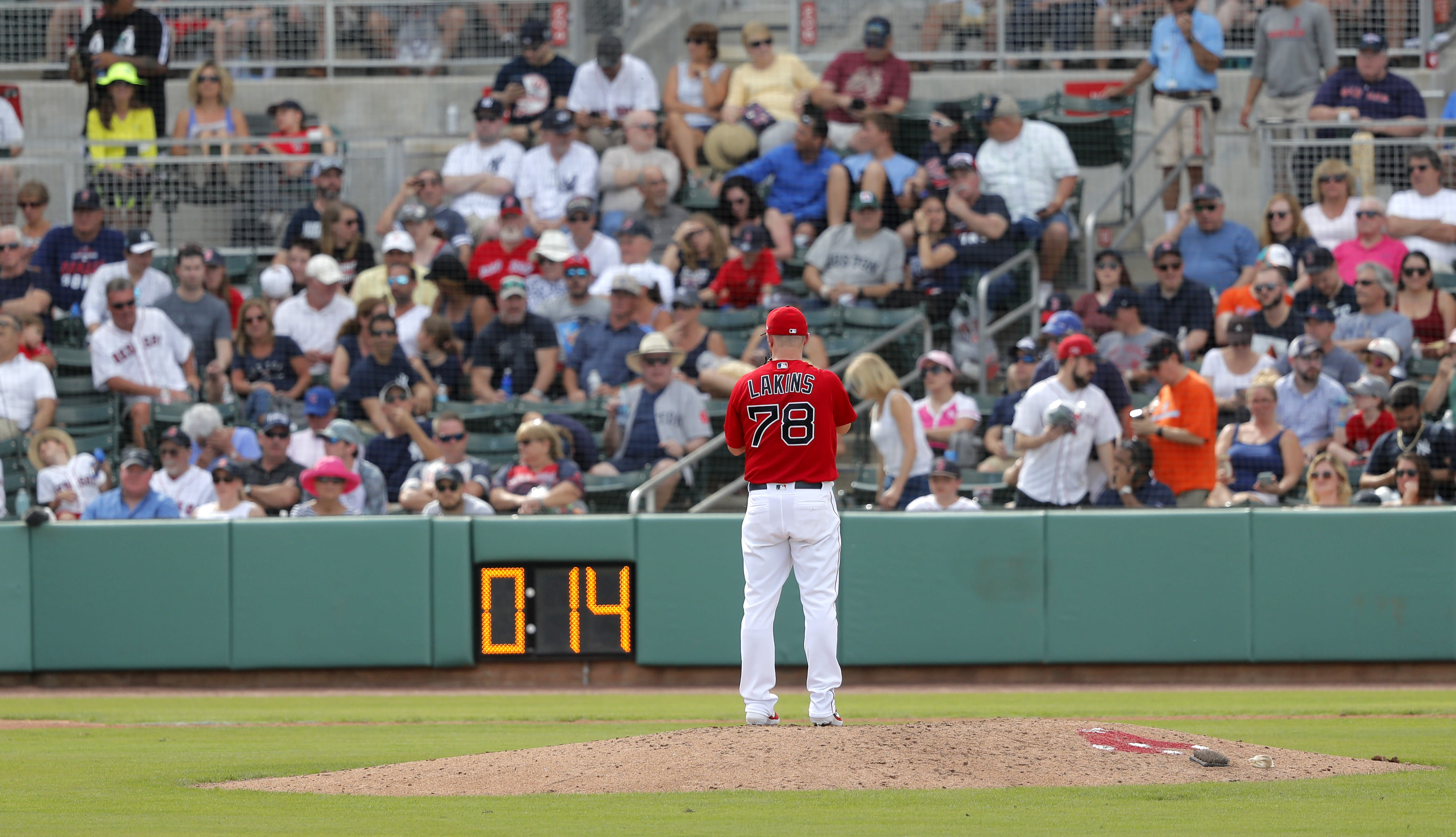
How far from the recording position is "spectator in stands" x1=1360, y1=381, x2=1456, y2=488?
12.0 m

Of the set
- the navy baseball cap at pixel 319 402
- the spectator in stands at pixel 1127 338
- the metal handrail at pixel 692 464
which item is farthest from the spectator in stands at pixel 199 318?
the spectator in stands at pixel 1127 338

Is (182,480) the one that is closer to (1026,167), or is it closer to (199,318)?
(199,318)

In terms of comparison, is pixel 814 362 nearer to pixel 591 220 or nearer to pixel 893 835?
pixel 591 220

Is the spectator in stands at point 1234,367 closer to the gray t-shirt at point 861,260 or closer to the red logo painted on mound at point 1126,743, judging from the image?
the gray t-shirt at point 861,260

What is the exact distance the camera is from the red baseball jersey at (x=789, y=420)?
7.73 meters

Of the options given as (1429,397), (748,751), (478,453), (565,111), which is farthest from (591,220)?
(748,751)

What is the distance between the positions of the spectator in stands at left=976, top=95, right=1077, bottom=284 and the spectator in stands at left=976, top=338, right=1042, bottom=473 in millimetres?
2047

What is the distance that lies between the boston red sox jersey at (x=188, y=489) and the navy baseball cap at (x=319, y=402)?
2.86 feet

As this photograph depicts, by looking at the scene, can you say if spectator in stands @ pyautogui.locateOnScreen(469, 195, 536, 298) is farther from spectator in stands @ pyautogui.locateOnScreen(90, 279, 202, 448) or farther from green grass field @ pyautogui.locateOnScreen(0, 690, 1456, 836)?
green grass field @ pyautogui.locateOnScreen(0, 690, 1456, 836)

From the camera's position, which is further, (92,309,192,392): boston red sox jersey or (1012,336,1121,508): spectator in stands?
Answer: (92,309,192,392): boston red sox jersey

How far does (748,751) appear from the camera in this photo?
7.18 metres

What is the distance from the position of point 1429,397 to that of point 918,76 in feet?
24.3

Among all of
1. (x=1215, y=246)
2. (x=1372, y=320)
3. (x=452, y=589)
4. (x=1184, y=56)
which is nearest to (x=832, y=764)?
(x=452, y=589)

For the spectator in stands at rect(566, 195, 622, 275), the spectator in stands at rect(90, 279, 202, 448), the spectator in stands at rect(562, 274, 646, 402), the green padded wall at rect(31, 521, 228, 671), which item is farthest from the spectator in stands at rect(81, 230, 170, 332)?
the spectator in stands at rect(562, 274, 646, 402)
